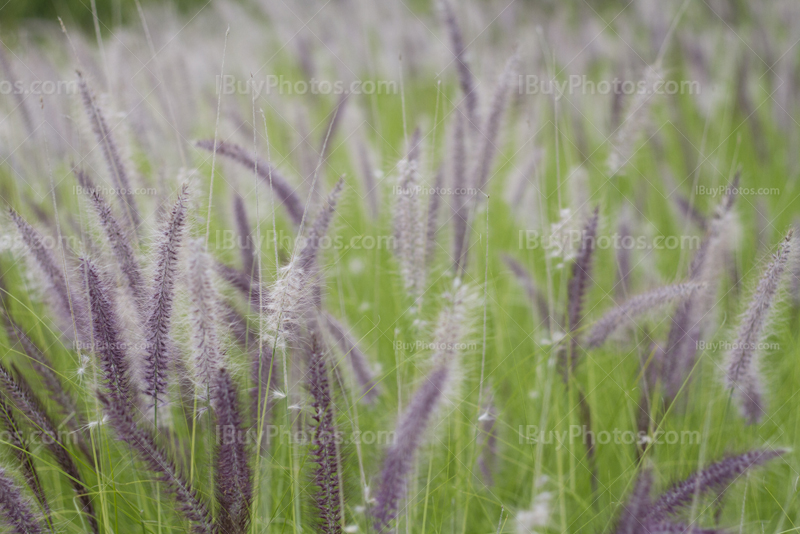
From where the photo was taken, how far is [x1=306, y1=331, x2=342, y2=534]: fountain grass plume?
117 cm

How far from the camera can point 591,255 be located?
5.59 ft

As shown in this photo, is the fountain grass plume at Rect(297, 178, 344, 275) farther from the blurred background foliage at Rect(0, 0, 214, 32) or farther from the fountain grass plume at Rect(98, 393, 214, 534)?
the blurred background foliage at Rect(0, 0, 214, 32)

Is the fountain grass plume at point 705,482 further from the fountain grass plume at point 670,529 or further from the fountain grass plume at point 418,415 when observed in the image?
the fountain grass plume at point 418,415

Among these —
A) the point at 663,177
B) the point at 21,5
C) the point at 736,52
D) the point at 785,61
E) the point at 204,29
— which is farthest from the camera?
the point at 21,5

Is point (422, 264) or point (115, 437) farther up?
point (422, 264)

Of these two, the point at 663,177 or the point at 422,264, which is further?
the point at 663,177

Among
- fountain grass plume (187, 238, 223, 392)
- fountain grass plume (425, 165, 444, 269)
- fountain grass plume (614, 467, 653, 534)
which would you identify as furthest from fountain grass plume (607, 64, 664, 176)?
fountain grass plume (187, 238, 223, 392)

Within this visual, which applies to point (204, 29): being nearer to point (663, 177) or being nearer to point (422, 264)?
point (663, 177)

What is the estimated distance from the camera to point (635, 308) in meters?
1.60

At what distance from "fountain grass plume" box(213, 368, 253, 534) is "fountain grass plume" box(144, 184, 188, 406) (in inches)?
5.5

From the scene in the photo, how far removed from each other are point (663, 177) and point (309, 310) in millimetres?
2650

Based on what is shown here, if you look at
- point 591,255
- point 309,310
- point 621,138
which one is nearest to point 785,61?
point 621,138

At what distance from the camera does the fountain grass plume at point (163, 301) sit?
46.0 inches

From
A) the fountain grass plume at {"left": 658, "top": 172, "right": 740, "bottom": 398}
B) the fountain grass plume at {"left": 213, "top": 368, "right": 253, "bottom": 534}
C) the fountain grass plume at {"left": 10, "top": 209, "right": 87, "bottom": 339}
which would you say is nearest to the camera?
the fountain grass plume at {"left": 213, "top": 368, "right": 253, "bottom": 534}
